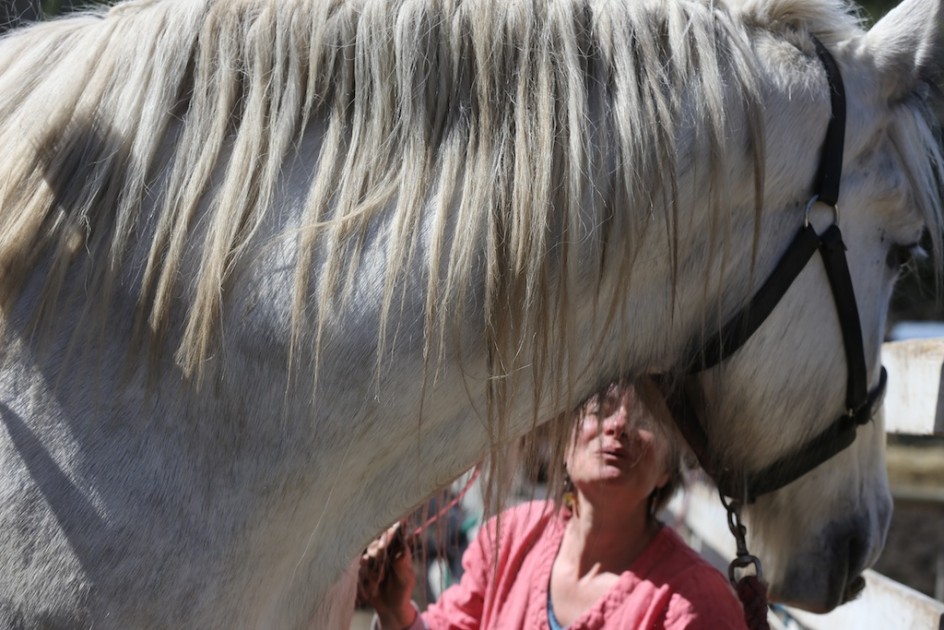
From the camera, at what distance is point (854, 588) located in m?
1.75

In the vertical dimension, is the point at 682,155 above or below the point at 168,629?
above

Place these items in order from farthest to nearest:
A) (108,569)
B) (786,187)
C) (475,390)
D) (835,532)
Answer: (835,532) < (786,187) < (475,390) < (108,569)

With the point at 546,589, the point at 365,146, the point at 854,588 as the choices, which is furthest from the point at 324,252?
the point at 854,588

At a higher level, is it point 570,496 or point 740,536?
point 740,536

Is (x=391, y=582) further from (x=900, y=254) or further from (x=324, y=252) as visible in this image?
(x=900, y=254)

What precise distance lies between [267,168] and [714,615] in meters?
1.18

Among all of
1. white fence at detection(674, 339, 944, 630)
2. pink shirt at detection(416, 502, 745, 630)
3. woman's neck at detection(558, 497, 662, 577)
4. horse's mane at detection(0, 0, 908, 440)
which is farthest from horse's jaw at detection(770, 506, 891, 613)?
horse's mane at detection(0, 0, 908, 440)

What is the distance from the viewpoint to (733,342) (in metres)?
1.34

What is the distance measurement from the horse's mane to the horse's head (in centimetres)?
12

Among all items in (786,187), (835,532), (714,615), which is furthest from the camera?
(714,615)

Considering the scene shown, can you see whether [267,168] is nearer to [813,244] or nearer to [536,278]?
[536,278]

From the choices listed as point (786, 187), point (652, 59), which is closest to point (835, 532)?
point (786, 187)

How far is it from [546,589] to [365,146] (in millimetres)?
1181

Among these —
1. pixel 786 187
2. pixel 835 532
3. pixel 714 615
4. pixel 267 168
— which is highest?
pixel 267 168
